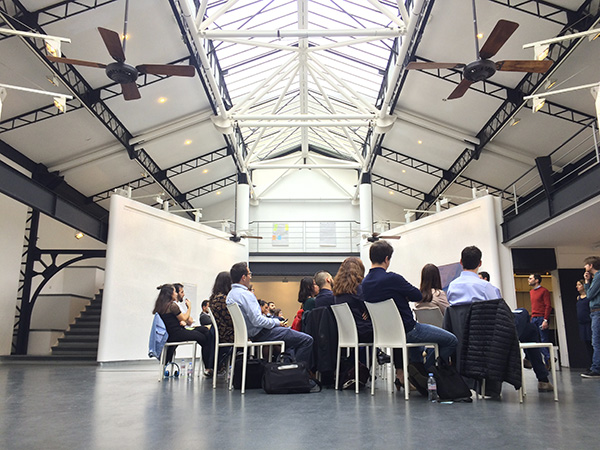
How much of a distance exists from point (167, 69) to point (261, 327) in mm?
4119

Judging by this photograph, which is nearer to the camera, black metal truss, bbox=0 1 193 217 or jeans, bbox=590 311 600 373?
jeans, bbox=590 311 600 373

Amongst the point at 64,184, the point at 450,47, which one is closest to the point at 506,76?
the point at 450,47

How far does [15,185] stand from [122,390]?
6212mm

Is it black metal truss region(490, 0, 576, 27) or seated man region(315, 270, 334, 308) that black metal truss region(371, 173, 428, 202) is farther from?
seated man region(315, 270, 334, 308)

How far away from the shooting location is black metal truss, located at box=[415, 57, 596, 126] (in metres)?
11.0

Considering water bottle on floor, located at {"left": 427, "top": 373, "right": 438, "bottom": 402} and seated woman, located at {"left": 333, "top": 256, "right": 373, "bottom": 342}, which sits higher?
seated woman, located at {"left": 333, "top": 256, "right": 373, "bottom": 342}

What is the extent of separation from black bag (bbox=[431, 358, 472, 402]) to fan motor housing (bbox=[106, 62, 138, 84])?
552cm

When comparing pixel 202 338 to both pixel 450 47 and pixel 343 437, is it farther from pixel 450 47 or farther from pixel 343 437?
pixel 450 47

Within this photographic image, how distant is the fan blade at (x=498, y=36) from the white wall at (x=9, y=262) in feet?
37.3

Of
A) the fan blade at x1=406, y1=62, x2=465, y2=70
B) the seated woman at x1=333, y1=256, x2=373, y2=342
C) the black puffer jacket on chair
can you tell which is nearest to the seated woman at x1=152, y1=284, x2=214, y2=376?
the seated woman at x1=333, y1=256, x2=373, y2=342

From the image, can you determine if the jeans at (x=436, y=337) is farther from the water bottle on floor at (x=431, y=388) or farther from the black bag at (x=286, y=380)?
the black bag at (x=286, y=380)

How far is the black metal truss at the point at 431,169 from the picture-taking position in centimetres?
1675

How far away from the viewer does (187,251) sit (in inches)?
564

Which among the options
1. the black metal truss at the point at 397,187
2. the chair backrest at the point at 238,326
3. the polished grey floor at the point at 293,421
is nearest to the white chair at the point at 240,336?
the chair backrest at the point at 238,326
